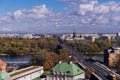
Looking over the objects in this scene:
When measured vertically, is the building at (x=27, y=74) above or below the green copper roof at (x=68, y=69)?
below

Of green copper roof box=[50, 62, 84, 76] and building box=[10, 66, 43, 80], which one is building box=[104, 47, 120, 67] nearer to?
building box=[10, 66, 43, 80]

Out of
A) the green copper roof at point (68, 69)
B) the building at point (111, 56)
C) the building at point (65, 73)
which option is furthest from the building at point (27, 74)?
the building at point (111, 56)

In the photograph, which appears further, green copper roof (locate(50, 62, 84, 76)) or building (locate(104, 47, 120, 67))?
building (locate(104, 47, 120, 67))

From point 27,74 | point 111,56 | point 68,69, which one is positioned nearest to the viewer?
point 68,69

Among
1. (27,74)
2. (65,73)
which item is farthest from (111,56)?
(65,73)

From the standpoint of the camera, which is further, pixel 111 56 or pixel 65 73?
pixel 111 56

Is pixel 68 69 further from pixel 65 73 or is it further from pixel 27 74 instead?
pixel 27 74

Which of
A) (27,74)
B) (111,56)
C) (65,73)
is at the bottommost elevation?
(27,74)

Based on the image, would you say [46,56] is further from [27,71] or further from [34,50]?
[34,50]

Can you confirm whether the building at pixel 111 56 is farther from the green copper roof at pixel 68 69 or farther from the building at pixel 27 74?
the green copper roof at pixel 68 69

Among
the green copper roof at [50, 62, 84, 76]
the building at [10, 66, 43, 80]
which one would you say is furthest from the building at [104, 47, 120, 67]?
the green copper roof at [50, 62, 84, 76]

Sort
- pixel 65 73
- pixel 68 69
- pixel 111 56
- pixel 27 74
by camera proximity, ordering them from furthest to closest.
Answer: pixel 111 56 < pixel 27 74 < pixel 68 69 < pixel 65 73
